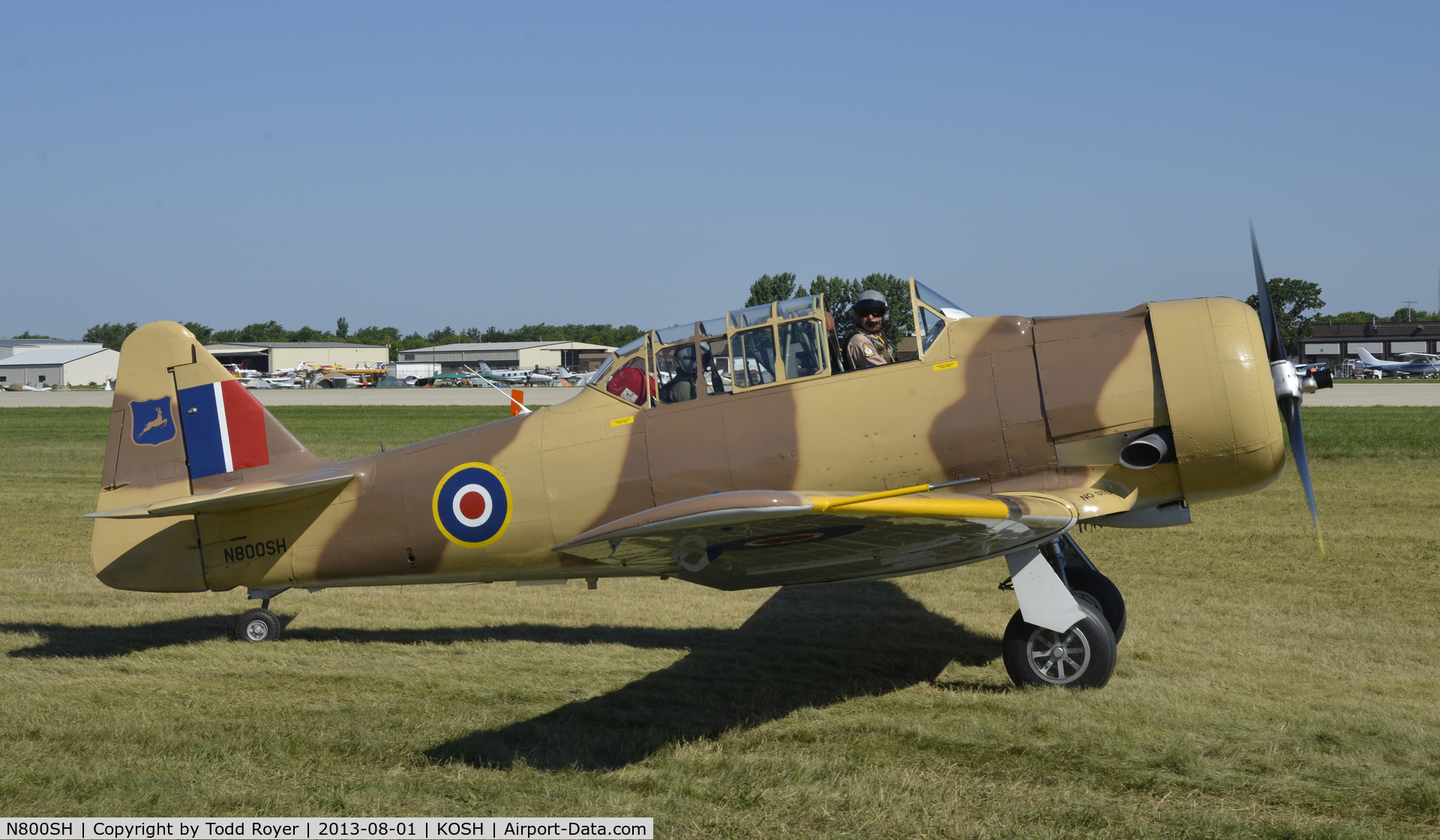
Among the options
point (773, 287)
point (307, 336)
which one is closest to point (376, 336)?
point (307, 336)

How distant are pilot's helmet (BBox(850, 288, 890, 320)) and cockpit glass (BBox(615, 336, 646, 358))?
1484mm

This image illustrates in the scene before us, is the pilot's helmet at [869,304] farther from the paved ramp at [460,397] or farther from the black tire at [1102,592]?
the paved ramp at [460,397]

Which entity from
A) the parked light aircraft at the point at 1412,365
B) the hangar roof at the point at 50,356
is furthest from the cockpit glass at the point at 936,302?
the hangar roof at the point at 50,356

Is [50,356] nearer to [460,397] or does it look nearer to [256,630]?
[460,397]

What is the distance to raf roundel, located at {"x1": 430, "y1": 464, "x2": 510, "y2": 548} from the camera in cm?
716

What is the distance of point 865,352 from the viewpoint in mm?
6723

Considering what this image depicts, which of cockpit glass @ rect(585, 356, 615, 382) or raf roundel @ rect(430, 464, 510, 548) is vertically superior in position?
cockpit glass @ rect(585, 356, 615, 382)

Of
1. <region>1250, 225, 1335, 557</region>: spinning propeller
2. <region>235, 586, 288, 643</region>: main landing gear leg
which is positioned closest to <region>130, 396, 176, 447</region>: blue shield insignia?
<region>235, 586, 288, 643</region>: main landing gear leg

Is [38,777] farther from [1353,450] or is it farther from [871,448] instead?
[1353,450]

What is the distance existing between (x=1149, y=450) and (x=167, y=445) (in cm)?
720

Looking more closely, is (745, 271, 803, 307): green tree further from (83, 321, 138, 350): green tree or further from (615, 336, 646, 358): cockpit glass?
(83, 321, 138, 350): green tree

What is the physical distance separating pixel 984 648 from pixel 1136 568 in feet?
11.1

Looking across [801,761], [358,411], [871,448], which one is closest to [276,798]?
[801,761]

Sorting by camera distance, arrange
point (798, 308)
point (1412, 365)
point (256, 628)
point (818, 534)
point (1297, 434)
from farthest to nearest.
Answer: point (1412, 365) → point (256, 628) → point (1297, 434) → point (798, 308) → point (818, 534)
